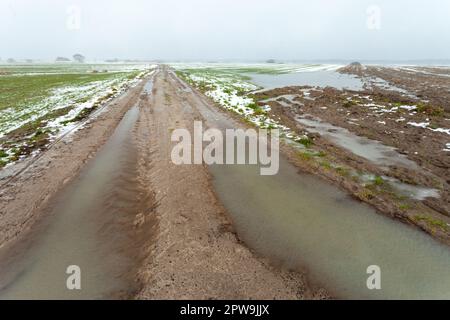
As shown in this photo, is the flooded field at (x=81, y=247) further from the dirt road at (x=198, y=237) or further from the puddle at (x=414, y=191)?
the puddle at (x=414, y=191)

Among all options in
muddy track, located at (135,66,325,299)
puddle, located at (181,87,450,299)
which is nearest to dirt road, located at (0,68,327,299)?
muddy track, located at (135,66,325,299)

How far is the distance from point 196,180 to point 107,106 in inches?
725

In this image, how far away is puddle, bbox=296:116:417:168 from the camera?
11.8 m

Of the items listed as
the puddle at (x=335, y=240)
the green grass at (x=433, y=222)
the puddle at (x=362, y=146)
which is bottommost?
the puddle at (x=335, y=240)

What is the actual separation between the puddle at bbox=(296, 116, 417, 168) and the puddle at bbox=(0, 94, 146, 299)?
10371mm

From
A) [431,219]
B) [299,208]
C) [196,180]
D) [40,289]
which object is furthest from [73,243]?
[431,219]

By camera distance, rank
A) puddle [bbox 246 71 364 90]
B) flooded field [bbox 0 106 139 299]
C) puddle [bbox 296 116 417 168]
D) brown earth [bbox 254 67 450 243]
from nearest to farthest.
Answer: flooded field [bbox 0 106 139 299], brown earth [bbox 254 67 450 243], puddle [bbox 296 116 417 168], puddle [bbox 246 71 364 90]

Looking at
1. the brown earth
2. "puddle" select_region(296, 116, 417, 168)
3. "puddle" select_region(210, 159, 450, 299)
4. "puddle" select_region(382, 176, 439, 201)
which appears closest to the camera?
"puddle" select_region(210, 159, 450, 299)

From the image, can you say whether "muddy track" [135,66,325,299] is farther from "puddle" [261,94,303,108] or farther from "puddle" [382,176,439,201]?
"puddle" [261,94,303,108]

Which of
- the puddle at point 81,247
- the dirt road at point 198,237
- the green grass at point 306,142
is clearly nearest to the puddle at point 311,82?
the green grass at point 306,142

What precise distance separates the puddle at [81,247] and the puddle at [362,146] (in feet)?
34.0

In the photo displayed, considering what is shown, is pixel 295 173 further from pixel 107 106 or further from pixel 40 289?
pixel 107 106

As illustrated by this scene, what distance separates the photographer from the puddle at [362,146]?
1177 centimetres

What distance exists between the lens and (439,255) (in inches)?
257
